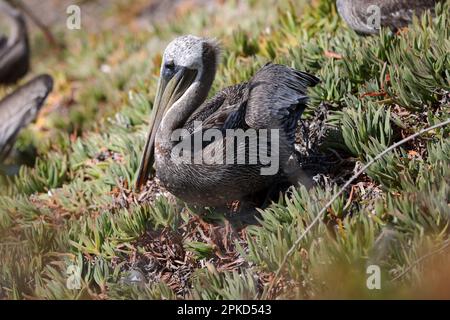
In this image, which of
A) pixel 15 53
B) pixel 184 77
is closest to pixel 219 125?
pixel 184 77

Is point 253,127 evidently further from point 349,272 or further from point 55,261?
point 55,261

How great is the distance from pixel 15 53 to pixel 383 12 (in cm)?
662

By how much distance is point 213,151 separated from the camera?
5.04 meters

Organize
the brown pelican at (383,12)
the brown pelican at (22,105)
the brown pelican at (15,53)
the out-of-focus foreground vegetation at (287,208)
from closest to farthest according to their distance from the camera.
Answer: the out-of-focus foreground vegetation at (287,208) < the brown pelican at (383,12) < the brown pelican at (22,105) < the brown pelican at (15,53)

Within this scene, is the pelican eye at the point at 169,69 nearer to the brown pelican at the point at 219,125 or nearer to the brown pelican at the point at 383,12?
the brown pelican at the point at 219,125

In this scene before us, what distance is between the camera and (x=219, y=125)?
515cm

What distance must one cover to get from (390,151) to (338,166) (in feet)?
1.75

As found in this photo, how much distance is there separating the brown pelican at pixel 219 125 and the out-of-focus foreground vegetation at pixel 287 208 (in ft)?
1.00

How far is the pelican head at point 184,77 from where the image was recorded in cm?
553

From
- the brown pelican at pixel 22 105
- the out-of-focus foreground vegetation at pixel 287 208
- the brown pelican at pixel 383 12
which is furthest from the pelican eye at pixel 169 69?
the brown pelican at pixel 22 105

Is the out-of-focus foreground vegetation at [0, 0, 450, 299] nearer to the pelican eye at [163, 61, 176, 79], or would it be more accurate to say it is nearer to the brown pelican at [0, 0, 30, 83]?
the pelican eye at [163, 61, 176, 79]

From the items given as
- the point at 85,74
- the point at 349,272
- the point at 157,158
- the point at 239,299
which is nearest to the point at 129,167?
the point at 157,158

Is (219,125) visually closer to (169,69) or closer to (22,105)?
(169,69)

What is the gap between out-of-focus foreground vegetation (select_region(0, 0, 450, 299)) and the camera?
169 inches
